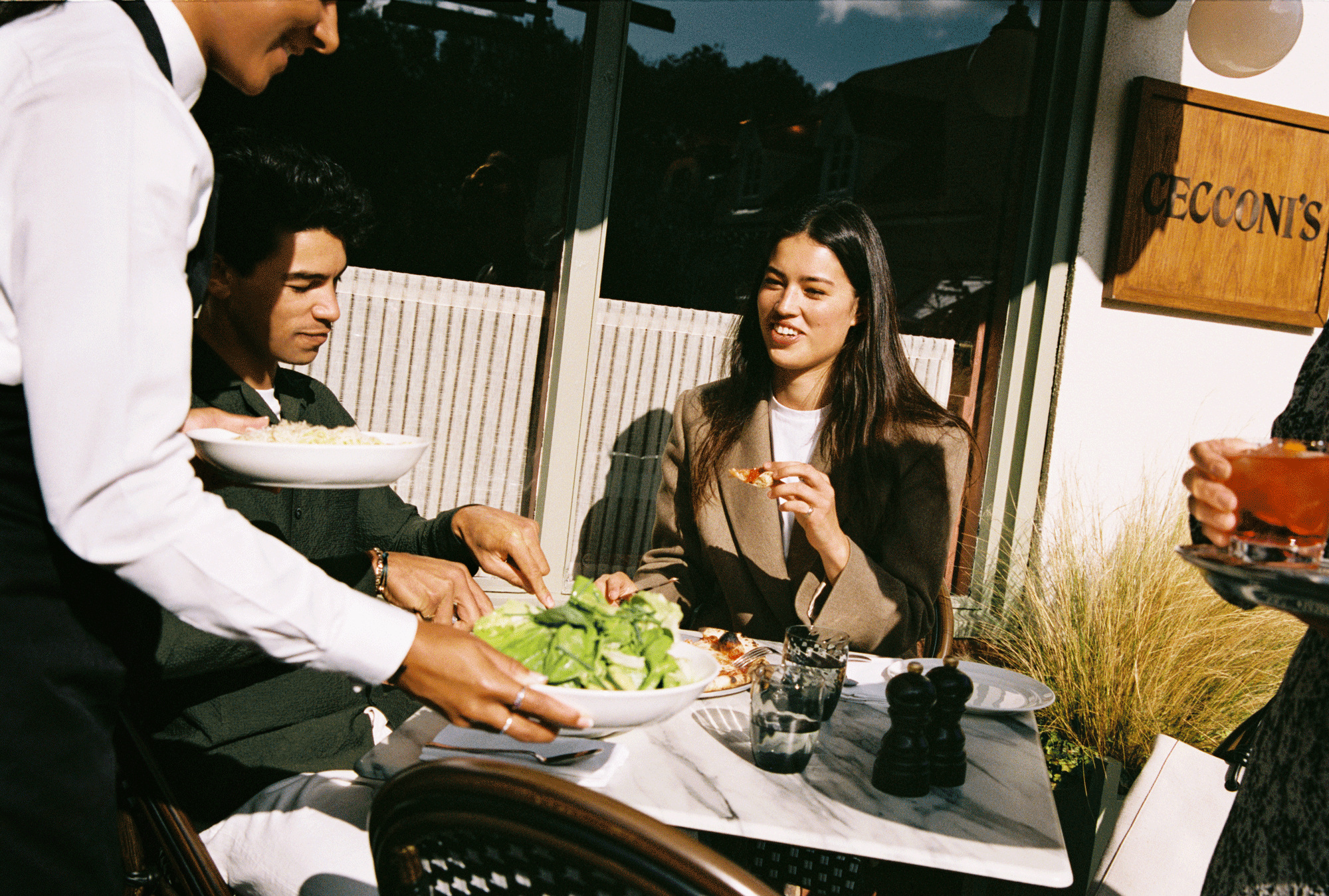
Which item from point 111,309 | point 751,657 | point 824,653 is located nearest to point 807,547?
point 751,657

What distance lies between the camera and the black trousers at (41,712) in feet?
3.40

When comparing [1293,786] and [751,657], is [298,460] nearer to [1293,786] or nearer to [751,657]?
[751,657]

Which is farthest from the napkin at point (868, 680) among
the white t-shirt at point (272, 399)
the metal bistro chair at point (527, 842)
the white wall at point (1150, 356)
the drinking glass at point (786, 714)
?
the white wall at point (1150, 356)

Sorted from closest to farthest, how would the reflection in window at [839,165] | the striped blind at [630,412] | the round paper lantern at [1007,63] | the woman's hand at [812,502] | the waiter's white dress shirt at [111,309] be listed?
the waiter's white dress shirt at [111,309] < the woman's hand at [812,502] < the striped blind at [630,412] < the reflection in window at [839,165] < the round paper lantern at [1007,63]

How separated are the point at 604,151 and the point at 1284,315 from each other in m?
3.35

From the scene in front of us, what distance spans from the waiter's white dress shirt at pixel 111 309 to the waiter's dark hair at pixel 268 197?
1.04m

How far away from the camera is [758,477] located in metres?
2.45

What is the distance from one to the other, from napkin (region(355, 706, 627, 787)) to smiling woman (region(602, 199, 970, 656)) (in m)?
1.03

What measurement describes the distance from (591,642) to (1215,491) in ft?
3.13

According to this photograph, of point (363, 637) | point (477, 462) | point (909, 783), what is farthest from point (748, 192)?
point (363, 637)

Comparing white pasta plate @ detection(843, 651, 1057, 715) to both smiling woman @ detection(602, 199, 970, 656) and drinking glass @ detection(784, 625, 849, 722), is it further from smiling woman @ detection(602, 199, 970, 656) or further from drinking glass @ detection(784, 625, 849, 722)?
smiling woman @ detection(602, 199, 970, 656)

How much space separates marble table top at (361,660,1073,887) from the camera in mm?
1365

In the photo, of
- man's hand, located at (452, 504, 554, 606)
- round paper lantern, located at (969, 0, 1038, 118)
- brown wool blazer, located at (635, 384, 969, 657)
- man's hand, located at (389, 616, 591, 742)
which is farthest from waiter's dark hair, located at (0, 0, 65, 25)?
round paper lantern, located at (969, 0, 1038, 118)

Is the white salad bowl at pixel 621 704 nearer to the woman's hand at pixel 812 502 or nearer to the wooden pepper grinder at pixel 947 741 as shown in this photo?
the wooden pepper grinder at pixel 947 741
